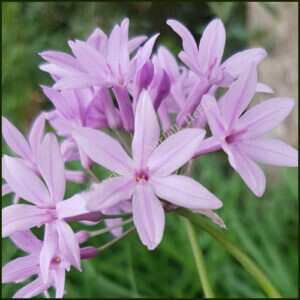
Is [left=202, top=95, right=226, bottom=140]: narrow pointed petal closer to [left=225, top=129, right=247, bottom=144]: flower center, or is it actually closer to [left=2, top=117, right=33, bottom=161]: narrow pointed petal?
[left=225, top=129, right=247, bottom=144]: flower center

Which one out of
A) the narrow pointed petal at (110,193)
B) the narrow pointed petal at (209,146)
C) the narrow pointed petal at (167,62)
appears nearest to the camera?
the narrow pointed petal at (110,193)

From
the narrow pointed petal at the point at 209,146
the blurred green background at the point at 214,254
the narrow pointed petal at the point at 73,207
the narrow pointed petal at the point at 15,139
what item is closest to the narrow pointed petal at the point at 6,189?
the narrow pointed petal at the point at 15,139

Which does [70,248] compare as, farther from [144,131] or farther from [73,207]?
[144,131]

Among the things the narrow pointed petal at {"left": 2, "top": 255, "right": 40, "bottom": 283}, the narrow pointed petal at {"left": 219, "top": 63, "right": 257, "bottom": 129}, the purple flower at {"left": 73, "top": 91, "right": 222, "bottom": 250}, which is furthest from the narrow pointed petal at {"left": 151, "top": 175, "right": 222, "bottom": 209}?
the narrow pointed petal at {"left": 2, "top": 255, "right": 40, "bottom": 283}

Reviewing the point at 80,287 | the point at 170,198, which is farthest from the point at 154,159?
the point at 80,287

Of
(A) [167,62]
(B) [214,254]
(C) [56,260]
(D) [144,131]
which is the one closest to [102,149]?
(D) [144,131]

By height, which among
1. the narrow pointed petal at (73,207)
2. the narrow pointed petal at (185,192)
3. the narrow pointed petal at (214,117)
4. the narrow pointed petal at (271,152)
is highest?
the narrow pointed petal at (214,117)

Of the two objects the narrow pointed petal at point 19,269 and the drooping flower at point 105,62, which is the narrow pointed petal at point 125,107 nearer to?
the drooping flower at point 105,62
